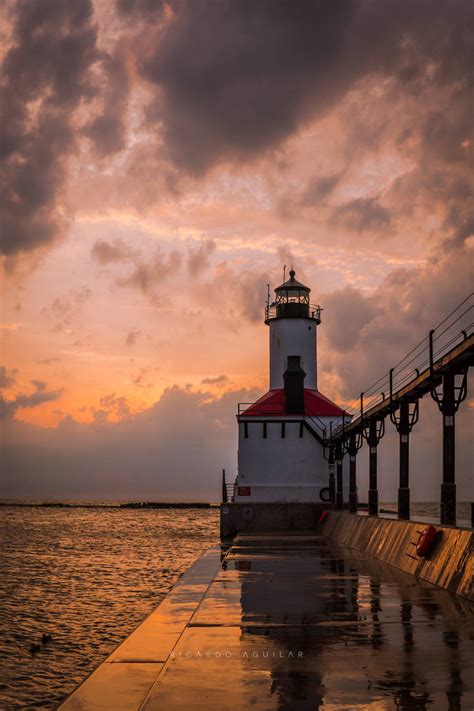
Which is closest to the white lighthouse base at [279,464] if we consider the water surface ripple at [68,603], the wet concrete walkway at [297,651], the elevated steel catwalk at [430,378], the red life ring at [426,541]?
the water surface ripple at [68,603]

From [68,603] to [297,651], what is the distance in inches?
649

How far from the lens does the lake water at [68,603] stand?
→ 15312mm

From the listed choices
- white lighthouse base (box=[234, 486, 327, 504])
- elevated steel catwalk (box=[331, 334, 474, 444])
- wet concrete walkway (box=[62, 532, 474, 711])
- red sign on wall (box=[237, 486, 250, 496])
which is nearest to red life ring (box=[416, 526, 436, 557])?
wet concrete walkway (box=[62, 532, 474, 711])

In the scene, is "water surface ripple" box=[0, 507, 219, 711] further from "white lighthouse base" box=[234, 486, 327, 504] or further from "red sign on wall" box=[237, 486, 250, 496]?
"white lighthouse base" box=[234, 486, 327, 504]

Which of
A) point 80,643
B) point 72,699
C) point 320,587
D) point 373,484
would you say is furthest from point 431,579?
point 373,484

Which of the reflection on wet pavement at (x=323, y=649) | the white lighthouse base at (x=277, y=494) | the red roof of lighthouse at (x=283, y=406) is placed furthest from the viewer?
the red roof of lighthouse at (x=283, y=406)

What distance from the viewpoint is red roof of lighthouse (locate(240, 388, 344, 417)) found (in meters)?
55.8

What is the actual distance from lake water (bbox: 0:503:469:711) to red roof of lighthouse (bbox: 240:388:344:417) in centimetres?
1019

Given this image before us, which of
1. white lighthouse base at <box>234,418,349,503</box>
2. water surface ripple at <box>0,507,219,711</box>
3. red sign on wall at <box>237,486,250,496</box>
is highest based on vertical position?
white lighthouse base at <box>234,418,349,503</box>

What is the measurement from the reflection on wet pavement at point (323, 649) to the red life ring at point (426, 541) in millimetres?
839

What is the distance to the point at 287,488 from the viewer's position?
176 ft

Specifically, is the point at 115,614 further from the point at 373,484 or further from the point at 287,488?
the point at 287,488

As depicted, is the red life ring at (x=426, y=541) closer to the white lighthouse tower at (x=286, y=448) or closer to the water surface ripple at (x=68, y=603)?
the water surface ripple at (x=68, y=603)

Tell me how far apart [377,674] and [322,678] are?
0.70 metres
